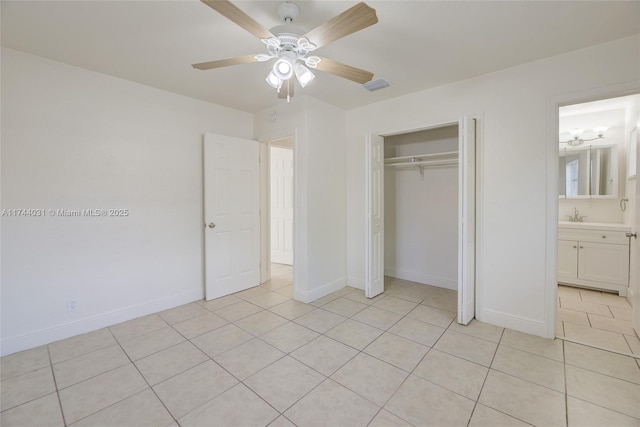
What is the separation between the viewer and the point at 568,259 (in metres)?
3.82

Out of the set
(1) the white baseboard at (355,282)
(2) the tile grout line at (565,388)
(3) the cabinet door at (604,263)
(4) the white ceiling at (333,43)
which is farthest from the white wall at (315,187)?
(3) the cabinet door at (604,263)

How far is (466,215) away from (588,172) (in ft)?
9.30

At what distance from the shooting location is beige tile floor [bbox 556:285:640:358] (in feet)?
8.04

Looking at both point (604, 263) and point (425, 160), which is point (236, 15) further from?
point (604, 263)

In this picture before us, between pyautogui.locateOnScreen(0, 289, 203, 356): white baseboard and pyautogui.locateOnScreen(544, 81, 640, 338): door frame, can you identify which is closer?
pyautogui.locateOnScreen(0, 289, 203, 356): white baseboard

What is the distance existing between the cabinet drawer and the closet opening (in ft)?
5.02

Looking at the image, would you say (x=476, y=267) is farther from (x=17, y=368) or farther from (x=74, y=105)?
(x=74, y=105)

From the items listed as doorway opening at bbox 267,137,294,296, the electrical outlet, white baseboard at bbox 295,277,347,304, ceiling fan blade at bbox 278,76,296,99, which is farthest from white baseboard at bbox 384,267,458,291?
the electrical outlet

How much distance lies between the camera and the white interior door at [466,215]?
275cm

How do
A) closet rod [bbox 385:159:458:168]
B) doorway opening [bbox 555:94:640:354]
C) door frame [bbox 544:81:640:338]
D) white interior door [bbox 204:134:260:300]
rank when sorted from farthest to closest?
closet rod [bbox 385:159:458:168]
white interior door [bbox 204:134:260:300]
doorway opening [bbox 555:94:640:354]
door frame [bbox 544:81:640:338]

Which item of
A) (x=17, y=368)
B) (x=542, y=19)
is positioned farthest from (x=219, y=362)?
(x=542, y=19)

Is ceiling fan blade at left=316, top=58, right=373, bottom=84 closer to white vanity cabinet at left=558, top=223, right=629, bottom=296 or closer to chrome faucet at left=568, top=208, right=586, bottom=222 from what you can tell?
white vanity cabinet at left=558, top=223, right=629, bottom=296

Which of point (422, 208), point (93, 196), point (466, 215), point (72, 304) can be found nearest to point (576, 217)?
point (422, 208)

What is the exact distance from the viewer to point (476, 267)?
9.66 ft
